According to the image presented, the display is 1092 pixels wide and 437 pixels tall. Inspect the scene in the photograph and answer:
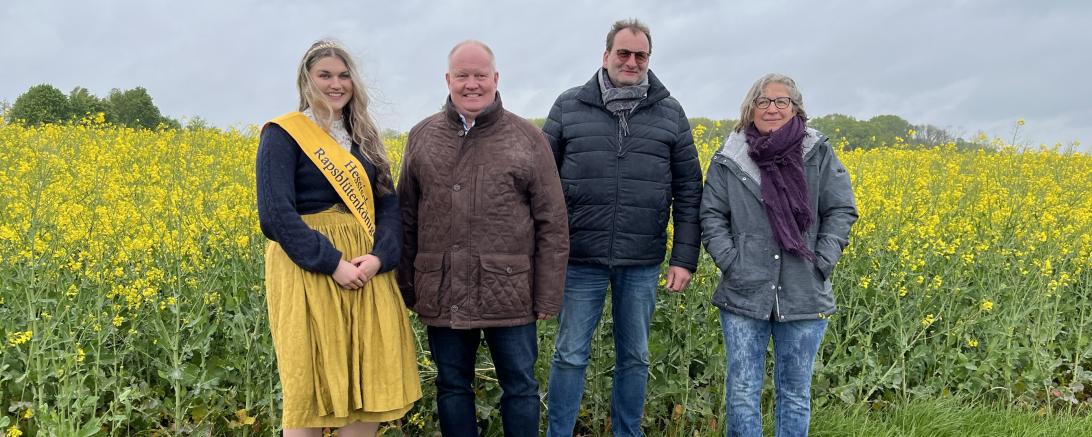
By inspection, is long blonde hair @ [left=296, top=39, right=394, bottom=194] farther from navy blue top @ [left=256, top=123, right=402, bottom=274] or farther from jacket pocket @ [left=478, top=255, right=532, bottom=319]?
jacket pocket @ [left=478, top=255, right=532, bottom=319]

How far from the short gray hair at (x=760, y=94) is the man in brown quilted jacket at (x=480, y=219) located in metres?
0.80

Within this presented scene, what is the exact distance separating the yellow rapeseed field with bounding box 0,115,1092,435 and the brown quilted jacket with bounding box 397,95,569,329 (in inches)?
43.8

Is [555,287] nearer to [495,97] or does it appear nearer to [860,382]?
[495,97]

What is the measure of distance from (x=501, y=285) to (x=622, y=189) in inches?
26.9

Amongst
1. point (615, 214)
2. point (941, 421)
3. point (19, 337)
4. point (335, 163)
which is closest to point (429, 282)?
point (335, 163)

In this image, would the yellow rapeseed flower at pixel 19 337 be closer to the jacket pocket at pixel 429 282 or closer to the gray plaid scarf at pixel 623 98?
the jacket pocket at pixel 429 282

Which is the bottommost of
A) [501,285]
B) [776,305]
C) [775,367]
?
[775,367]

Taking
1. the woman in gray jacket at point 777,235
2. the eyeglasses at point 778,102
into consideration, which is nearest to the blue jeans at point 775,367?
the woman in gray jacket at point 777,235

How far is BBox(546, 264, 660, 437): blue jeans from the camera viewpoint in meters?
2.96

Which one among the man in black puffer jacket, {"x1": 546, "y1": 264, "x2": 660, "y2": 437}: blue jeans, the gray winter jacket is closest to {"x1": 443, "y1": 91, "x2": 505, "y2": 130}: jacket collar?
the man in black puffer jacket

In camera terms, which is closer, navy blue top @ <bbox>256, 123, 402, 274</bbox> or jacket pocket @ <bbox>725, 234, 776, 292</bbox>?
navy blue top @ <bbox>256, 123, 402, 274</bbox>

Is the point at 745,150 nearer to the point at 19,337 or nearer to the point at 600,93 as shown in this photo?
the point at 600,93

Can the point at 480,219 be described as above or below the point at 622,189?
below

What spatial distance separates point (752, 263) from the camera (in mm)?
2711
